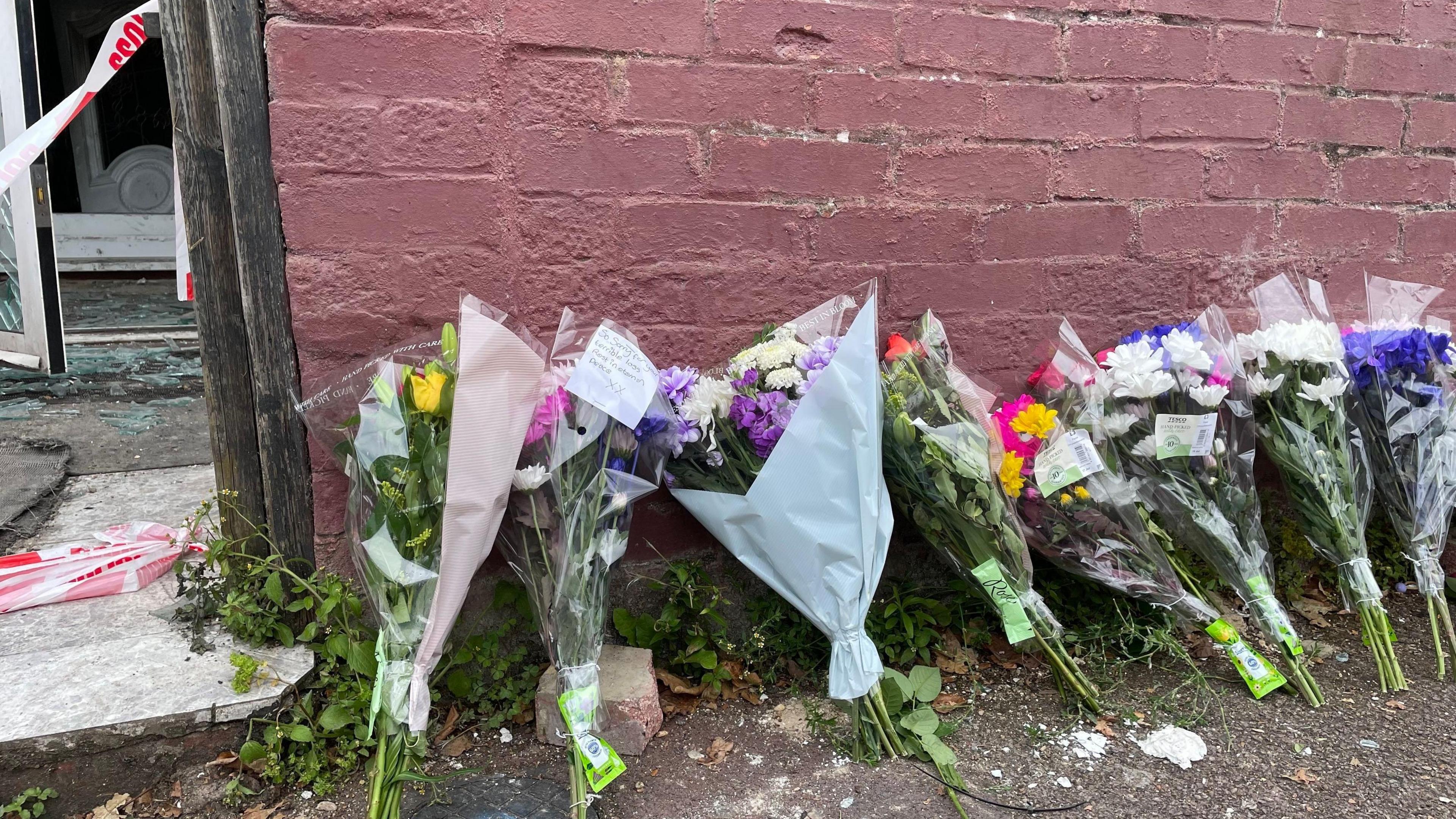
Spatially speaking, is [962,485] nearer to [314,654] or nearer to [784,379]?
[784,379]

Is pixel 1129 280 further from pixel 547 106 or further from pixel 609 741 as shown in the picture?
pixel 609 741

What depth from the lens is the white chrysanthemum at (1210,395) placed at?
7.28ft

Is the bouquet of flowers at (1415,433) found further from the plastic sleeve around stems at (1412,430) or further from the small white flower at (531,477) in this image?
the small white flower at (531,477)

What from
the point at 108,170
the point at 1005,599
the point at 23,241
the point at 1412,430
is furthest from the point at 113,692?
the point at 108,170

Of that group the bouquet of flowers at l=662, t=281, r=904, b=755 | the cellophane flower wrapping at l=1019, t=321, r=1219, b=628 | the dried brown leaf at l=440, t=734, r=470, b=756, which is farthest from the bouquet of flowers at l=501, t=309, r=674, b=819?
the cellophane flower wrapping at l=1019, t=321, r=1219, b=628

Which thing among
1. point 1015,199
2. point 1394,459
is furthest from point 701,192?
point 1394,459

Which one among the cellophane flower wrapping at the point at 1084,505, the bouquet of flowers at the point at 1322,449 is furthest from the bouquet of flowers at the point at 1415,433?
the cellophane flower wrapping at the point at 1084,505

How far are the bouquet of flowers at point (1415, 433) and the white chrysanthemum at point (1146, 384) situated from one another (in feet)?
2.26

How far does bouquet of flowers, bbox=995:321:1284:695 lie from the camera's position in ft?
7.06

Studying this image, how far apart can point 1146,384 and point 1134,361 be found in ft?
0.21

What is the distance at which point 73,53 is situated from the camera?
6.16 m

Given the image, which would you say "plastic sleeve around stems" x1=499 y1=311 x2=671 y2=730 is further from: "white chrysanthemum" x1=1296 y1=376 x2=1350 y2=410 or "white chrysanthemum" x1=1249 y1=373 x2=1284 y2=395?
"white chrysanthemum" x1=1296 y1=376 x2=1350 y2=410

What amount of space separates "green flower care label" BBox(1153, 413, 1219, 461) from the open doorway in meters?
5.89

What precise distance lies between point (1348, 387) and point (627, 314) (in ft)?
6.29
